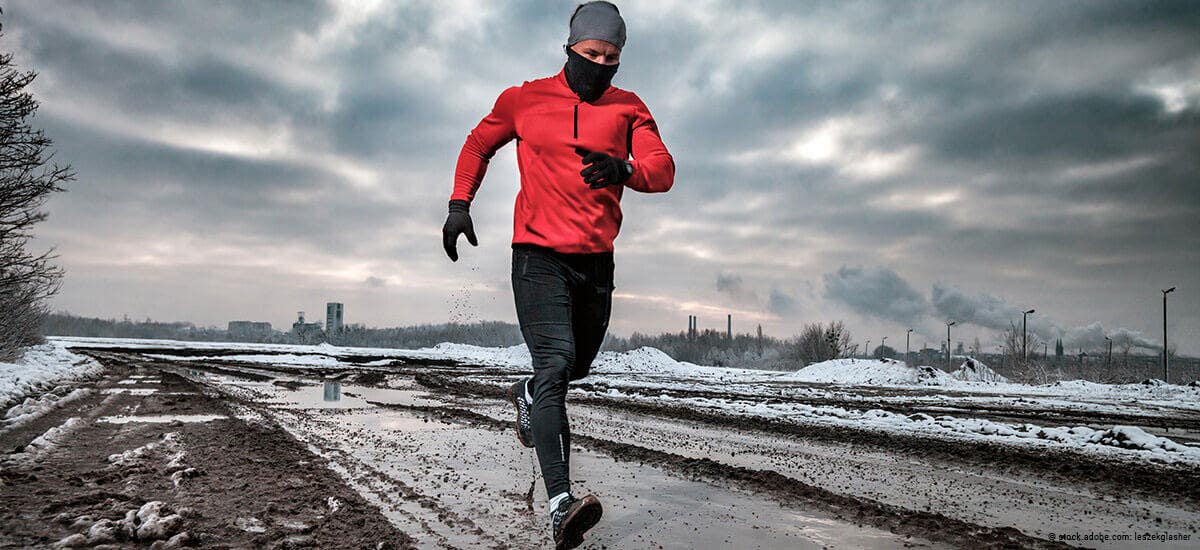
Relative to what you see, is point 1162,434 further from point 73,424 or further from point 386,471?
point 73,424

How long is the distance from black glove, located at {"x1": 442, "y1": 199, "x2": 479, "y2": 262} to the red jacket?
0.82ft

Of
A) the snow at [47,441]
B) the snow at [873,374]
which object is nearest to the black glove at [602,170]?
the snow at [47,441]

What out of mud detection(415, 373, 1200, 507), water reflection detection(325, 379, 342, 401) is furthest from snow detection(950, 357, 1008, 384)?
mud detection(415, 373, 1200, 507)

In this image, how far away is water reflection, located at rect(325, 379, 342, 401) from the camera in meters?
11.1

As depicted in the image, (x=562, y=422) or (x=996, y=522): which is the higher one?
(x=562, y=422)

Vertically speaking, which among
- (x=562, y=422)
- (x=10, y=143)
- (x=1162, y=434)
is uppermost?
(x=10, y=143)

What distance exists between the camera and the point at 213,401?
9.87 meters

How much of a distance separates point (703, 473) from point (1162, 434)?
8.56m

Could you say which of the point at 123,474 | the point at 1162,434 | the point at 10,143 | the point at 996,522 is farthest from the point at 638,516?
the point at 10,143

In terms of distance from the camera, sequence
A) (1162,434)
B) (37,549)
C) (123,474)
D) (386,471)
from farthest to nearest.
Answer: (1162,434), (386,471), (123,474), (37,549)

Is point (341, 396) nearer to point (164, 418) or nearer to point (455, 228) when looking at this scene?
point (164, 418)

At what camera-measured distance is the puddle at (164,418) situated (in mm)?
7301

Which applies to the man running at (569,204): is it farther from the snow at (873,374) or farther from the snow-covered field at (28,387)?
the snow at (873,374)

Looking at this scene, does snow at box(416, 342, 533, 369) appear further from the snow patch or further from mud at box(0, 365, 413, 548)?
mud at box(0, 365, 413, 548)
